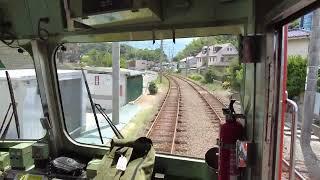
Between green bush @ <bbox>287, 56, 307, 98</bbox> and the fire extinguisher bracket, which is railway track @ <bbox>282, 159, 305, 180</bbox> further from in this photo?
green bush @ <bbox>287, 56, 307, 98</bbox>

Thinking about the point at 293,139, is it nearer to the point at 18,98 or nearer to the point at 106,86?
the point at 106,86

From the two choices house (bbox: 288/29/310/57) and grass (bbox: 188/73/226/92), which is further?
grass (bbox: 188/73/226/92)

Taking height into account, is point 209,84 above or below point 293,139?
above

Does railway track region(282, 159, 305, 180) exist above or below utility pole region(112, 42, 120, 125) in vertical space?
below

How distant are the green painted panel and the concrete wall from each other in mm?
1162

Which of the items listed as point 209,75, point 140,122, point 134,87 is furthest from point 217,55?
point 140,122

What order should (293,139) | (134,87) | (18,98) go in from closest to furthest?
(293,139)
(134,87)
(18,98)

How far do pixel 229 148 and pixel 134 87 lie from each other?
111 centimetres

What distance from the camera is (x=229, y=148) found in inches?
63.4

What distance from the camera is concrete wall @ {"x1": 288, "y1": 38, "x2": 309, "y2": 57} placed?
55.3 inches

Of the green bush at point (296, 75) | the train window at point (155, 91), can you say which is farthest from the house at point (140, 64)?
the green bush at point (296, 75)

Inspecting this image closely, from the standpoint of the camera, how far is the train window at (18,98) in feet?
8.98

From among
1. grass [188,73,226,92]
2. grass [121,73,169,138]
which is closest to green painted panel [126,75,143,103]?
grass [121,73,169,138]

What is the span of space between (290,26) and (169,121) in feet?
4.15
